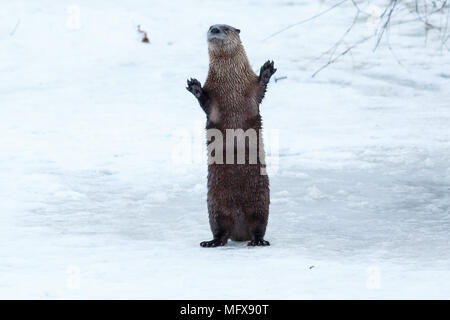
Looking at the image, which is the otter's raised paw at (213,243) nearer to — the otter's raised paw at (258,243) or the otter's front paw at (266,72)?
the otter's raised paw at (258,243)

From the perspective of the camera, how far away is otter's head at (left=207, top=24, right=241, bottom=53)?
19.9ft

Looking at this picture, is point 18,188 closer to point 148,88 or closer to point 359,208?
point 359,208

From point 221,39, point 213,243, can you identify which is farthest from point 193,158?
point 221,39

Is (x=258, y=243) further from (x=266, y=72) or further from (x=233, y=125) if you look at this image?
(x=266, y=72)

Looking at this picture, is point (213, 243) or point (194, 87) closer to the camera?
point (194, 87)

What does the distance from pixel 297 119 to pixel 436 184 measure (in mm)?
2793

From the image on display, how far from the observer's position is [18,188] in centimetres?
787

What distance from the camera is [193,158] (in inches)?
364

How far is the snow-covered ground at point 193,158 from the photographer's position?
5.27 meters

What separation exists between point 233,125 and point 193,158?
3213 millimetres

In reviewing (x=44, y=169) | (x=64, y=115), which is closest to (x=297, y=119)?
(x=64, y=115)

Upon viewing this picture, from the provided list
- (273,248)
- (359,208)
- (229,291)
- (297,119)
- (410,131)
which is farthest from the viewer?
(297,119)

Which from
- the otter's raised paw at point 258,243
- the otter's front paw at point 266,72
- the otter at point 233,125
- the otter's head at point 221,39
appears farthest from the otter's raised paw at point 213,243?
the otter's head at point 221,39

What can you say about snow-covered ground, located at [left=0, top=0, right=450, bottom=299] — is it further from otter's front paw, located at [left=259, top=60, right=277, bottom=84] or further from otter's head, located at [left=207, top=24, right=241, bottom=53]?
otter's head, located at [left=207, top=24, right=241, bottom=53]
